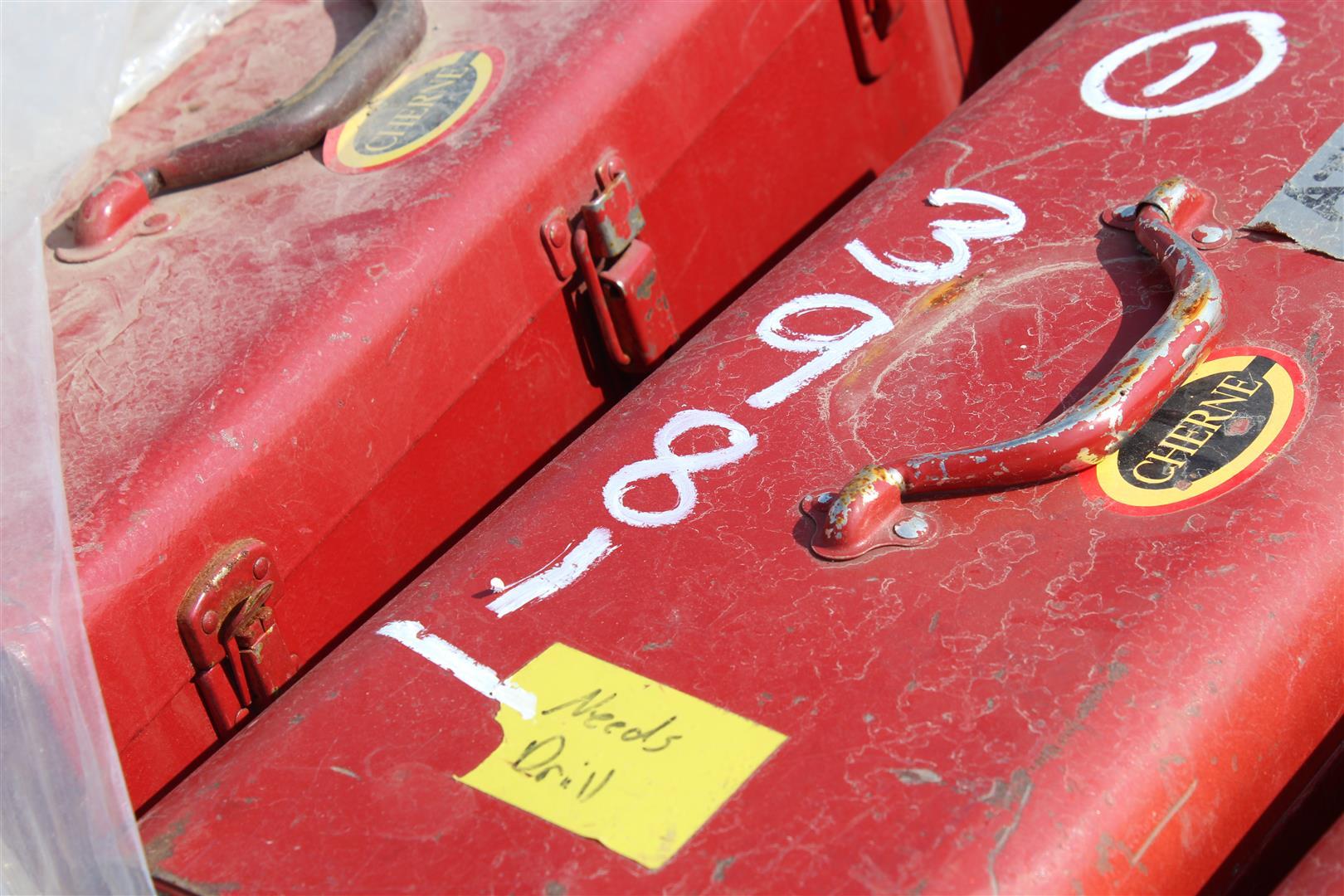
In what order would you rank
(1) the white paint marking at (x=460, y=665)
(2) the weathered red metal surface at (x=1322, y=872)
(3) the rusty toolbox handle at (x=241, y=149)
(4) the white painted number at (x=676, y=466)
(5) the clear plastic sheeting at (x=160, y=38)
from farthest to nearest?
(5) the clear plastic sheeting at (x=160, y=38)
(3) the rusty toolbox handle at (x=241, y=149)
(4) the white painted number at (x=676, y=466)
(1) the white paint marking at (x=460, y=665)
(2) the weathered red metal surface at (x=1322, y=872)

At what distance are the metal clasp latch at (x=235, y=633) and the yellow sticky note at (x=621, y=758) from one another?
315mm

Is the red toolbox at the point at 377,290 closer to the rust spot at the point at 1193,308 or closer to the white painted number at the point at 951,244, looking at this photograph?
the white painted number at the point at 951,244

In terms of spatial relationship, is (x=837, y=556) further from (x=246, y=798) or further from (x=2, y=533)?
(x=2, y=533)

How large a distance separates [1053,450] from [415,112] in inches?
30.9

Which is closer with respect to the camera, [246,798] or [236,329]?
[246,798]

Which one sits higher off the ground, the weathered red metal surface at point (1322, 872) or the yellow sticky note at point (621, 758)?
the yellow sticky note at point (621, 758)

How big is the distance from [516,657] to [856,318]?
411mm

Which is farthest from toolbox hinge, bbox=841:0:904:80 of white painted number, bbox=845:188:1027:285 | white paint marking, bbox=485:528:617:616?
white paint marking, bbox=485:528:617:616

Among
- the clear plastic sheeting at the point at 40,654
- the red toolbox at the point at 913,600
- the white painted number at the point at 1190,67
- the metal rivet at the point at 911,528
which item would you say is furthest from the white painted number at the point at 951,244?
the clear plastic sheeting at the point at 40,654

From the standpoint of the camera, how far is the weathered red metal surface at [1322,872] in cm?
82

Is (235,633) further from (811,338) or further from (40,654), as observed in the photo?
(811,338)

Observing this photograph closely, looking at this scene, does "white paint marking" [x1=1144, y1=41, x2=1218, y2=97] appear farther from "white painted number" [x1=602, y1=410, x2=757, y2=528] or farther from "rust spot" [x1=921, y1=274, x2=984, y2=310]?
"white painted number" [x1=602, y1=410, x2=757, y2=528]

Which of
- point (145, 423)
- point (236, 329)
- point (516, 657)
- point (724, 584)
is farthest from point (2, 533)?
point (724, 584)

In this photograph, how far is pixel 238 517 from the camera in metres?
1.16
